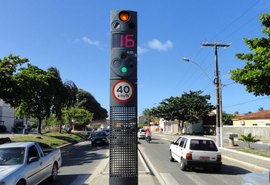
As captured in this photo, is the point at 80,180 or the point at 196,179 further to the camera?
the point at 196,179

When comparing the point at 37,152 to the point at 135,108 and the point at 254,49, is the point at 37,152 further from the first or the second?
the point at 254,49

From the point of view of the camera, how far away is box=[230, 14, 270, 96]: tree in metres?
16.0

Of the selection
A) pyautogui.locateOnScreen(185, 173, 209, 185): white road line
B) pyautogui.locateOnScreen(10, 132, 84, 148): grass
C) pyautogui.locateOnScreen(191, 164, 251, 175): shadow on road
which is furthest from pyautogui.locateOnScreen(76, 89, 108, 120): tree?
pyautogui.locateOnScreen(185, 173, 209, 185): white road line

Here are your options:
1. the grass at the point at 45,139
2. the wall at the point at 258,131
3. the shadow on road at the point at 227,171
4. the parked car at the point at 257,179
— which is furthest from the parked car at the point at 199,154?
the wall at the point at 258,131

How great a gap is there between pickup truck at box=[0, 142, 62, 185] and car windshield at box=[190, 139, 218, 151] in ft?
21.8

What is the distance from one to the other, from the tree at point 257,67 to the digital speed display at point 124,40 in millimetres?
10938

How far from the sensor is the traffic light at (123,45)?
585cm

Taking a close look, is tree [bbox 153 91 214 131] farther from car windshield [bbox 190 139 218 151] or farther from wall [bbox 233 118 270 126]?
car windshield [bbox 190 139 218 151]

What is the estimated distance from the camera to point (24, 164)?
408 inches

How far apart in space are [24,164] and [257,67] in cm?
1068

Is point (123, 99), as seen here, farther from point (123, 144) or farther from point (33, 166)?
point (33, 166)

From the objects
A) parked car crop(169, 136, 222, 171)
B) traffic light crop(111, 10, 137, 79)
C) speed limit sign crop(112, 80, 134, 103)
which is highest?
traffic light crop(111, 10, 137, 79)

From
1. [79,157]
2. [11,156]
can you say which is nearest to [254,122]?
[79,157]

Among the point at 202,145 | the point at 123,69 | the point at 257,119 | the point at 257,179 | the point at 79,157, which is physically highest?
the point at 257,119
